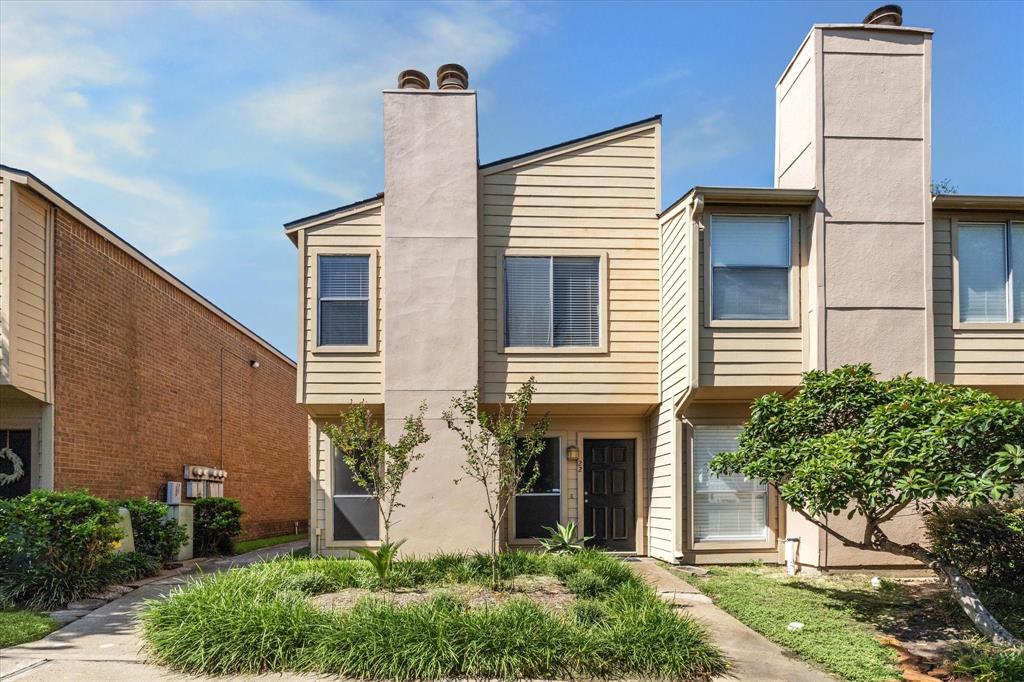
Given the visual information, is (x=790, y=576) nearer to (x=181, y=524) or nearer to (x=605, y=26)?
(x=605, y=26)

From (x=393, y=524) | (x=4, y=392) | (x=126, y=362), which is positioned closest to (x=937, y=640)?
(x=393, y=524)

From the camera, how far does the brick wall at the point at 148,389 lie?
10.2 metres

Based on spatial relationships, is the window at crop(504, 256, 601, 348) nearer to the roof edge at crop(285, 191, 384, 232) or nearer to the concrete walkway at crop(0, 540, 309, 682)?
the roof edge at crop(285, 191, 384, 232)

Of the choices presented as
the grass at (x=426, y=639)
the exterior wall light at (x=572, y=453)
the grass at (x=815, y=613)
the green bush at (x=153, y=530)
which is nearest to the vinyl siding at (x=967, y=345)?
the grass at (x=815, y=613)

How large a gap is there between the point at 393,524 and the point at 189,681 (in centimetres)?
475

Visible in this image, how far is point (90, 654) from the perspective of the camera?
6387 millimetres

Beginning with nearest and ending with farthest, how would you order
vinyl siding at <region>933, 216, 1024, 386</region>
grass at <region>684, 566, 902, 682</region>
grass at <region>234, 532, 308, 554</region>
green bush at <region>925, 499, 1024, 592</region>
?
grass at <region>684, 566, 902, 682</region>
green bush at <region>925, 499, 1024, 592</region>
vinyl siding at <region>933, 216, 1024, 386</region>
grass at <region>234, 532, 308, 554</region>

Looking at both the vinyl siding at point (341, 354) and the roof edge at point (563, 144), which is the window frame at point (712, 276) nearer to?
the roof edge at point (563, 144)

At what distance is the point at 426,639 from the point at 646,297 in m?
6.70

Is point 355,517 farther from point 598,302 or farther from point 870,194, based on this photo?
point 870,194

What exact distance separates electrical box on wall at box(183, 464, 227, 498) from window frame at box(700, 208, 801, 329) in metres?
9.97

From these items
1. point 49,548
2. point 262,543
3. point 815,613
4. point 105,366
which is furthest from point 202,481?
point 815,613

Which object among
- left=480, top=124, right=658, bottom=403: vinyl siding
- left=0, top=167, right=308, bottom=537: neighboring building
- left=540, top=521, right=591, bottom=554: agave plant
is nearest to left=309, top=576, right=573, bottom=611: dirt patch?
left=540, top=521, right=591, bottom=554: agave plant

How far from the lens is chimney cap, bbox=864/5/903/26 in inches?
411
